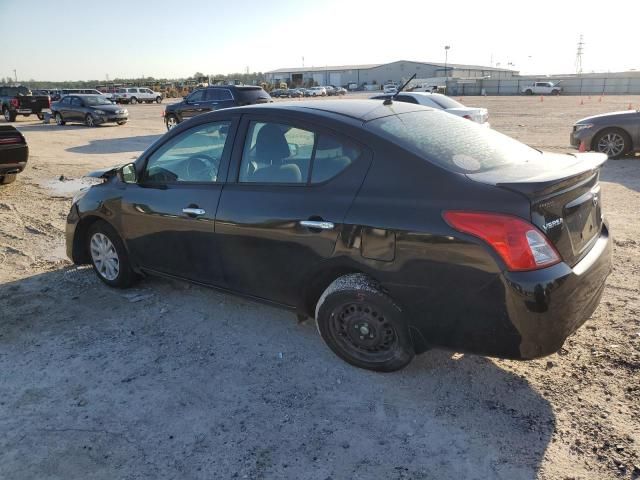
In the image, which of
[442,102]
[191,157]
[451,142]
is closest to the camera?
[451,142]

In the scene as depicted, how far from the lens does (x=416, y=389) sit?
3158 millimetres

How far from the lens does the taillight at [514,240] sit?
2615 millimetres

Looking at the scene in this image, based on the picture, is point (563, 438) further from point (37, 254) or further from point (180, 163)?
point (37, 254)

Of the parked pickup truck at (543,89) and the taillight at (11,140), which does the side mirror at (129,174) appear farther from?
the parked pickup truck at (543,89)

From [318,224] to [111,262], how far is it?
8.18ft

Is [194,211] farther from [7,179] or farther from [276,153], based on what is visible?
[7,179]

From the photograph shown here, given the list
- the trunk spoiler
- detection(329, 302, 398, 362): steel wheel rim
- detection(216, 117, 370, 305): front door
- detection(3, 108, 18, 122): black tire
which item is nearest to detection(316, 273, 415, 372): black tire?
detection(329, 302, 398, 362): steel wheel rim

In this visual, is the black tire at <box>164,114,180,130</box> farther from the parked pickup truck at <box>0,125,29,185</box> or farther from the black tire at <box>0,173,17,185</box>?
the parked pickup truck at <box>0,125,29,185</box>

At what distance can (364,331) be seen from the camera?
10.7 ft

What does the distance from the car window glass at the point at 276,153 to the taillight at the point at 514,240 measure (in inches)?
48.7

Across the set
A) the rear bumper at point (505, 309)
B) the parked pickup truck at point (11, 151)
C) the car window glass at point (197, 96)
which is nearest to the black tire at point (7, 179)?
the parked pickup truck at point (11, 151)

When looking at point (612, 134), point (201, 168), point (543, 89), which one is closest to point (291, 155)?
point (201, 168)

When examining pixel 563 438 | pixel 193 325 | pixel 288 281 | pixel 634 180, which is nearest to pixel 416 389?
pixel 563 438

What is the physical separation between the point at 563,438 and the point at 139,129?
2297cm
